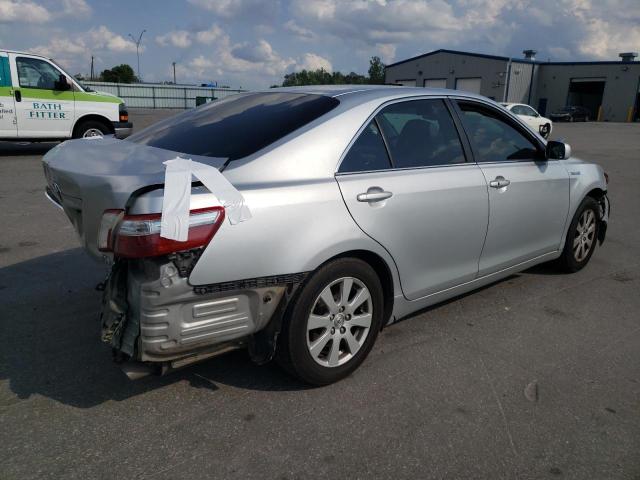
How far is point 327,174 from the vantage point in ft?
9.14

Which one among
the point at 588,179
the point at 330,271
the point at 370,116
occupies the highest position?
the point at 370,116

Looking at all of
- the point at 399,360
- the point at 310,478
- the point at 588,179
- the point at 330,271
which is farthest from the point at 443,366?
the point at 588,179

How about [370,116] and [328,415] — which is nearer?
[328,415]

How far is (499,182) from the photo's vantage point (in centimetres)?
369

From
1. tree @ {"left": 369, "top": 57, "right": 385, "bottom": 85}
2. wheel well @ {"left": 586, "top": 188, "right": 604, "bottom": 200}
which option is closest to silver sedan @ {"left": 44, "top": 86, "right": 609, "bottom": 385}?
wheel well @ {"left": 586, "top": 188, "right": 604, "bottom": 200}

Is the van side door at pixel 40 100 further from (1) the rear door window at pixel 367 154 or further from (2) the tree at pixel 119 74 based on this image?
(2) the tree at pixel 119 74

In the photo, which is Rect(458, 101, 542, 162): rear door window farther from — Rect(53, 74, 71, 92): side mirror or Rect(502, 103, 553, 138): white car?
Rect(502, 103, 553, 138): white car

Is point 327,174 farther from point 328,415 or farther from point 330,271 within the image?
point 328,415

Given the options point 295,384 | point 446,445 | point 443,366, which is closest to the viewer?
point 446,445

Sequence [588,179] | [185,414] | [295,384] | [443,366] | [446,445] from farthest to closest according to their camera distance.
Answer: [588,179] → [443,366] → [295,384] → [185,414] → [446,445]

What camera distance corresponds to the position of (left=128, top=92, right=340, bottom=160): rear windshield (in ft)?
9.24

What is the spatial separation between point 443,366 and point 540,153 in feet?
6.59

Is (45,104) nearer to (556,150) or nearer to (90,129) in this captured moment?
(90,129)

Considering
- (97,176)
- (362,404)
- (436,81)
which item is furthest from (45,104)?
(436,81)
